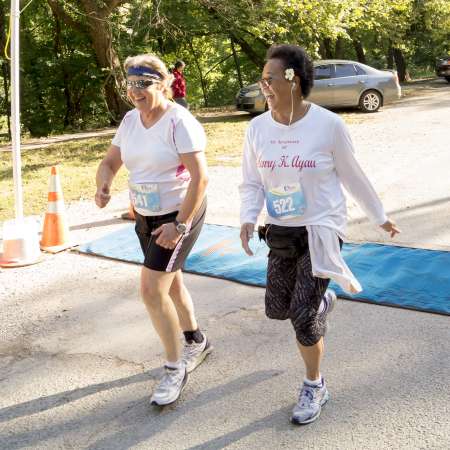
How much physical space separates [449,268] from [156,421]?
10.2 ft

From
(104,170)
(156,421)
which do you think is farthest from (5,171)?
(156,421)

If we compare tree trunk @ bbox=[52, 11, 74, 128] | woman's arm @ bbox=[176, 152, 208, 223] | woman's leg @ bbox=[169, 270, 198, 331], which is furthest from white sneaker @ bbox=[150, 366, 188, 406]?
tree trunk @ bbox=[52, 11, 74, 128]

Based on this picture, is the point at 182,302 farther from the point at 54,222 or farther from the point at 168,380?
the point at 54,222

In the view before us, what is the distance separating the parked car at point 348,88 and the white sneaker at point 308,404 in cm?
1463

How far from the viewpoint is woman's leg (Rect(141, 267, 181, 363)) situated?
3.26 metres

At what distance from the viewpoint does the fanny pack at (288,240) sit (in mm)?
3025

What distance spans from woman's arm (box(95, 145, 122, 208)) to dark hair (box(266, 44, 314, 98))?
115cm

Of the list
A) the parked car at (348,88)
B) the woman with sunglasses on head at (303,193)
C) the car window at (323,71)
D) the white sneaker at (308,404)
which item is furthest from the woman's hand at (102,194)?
the car window at (323,71)

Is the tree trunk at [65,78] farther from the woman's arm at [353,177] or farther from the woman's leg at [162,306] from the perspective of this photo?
the woman's arm at [353,177]

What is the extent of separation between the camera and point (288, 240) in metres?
3.04

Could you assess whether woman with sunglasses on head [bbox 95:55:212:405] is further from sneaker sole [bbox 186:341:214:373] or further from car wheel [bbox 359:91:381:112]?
car wheel [bbox 359:91:381:112]

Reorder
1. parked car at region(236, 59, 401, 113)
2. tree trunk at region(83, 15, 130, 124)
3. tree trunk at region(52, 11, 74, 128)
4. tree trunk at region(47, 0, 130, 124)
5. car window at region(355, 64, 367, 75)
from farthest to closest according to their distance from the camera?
tree trunk at region(52, 11, 74, 128) < car window at region(355, 64, 367, 75) < parked car at region(236, 59, 401, 113) < tree trunk at region(83, 15, 130, 124) < tree trunk at region(47, 0, 130, 124)

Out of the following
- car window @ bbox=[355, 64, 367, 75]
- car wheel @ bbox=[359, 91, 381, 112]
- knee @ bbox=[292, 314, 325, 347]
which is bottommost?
knee @ bbox=[292, 314, 325, 347]

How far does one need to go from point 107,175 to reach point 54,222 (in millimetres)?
3245
